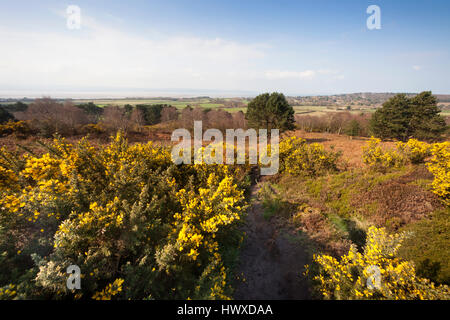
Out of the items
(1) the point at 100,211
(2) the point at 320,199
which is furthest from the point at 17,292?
(2) the point at 320,199

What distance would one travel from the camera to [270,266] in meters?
5.46

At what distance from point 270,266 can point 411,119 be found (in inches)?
1186

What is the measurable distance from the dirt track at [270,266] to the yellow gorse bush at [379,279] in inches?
38.9

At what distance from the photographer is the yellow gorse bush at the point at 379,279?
3.13 m

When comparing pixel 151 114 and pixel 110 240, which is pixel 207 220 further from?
pixel 151 114

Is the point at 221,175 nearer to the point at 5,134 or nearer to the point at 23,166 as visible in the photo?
the point at 23,166

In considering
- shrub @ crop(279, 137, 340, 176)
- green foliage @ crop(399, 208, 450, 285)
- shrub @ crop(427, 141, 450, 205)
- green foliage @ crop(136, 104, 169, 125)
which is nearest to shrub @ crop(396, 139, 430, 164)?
shrub @ crop(427, 141, 450, 205)

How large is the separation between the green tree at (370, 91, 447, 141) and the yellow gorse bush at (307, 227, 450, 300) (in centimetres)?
2773

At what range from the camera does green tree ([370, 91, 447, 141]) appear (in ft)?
67.1

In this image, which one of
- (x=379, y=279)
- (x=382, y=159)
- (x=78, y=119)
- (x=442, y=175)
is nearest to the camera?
(x=379, y=279)

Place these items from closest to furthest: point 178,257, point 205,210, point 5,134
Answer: point 178,257
point 205,210
point 5,134

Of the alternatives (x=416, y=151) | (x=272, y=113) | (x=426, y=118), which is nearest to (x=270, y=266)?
(x=416, y=151)

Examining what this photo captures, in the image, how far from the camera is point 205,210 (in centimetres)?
427
